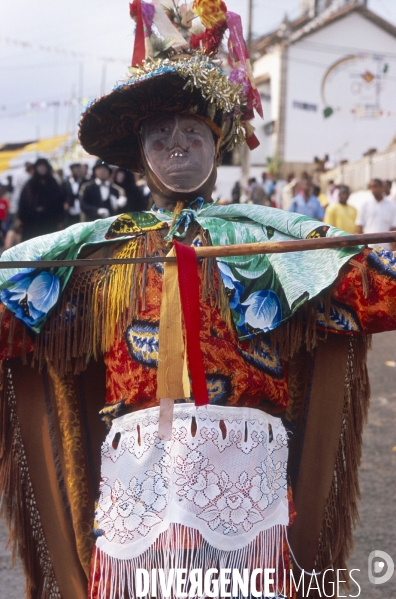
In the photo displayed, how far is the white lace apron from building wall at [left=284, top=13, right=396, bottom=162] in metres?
34.3

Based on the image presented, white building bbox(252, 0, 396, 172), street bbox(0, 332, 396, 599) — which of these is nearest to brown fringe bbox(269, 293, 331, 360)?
street bbox(0, 332, 396, 599)

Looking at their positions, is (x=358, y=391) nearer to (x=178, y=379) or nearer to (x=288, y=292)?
(x=288, y=292)

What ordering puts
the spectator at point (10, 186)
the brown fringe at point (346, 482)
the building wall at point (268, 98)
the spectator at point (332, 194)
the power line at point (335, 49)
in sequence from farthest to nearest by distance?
the power line at point (335, 49)
the building wall at point (268, 98)
the spectator at point (10, 186)
the spectator at point (332, 194)
the brown fringe at point (346, 482)

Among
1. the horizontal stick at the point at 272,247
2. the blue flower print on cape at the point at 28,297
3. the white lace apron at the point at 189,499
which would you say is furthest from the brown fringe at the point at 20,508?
the horizontal stick at the point at 272,247

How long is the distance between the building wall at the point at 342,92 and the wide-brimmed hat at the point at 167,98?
3355cm

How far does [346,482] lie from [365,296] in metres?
0.80

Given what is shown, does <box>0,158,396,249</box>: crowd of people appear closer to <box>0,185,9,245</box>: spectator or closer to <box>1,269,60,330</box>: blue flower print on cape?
<box>0,185,9,245</box>: spectator

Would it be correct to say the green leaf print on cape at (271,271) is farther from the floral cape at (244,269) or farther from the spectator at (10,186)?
the spectator at (10,186)

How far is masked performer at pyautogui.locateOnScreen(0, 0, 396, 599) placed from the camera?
254 cm

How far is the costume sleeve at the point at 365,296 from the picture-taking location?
258cm

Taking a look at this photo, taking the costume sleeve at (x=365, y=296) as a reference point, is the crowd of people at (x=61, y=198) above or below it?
above

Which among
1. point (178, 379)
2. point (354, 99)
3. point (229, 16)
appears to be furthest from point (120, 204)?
point (354, 99)

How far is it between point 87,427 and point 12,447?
263mm

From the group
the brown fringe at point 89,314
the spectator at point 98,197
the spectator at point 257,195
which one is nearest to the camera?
the brown fringe at point 89,314
